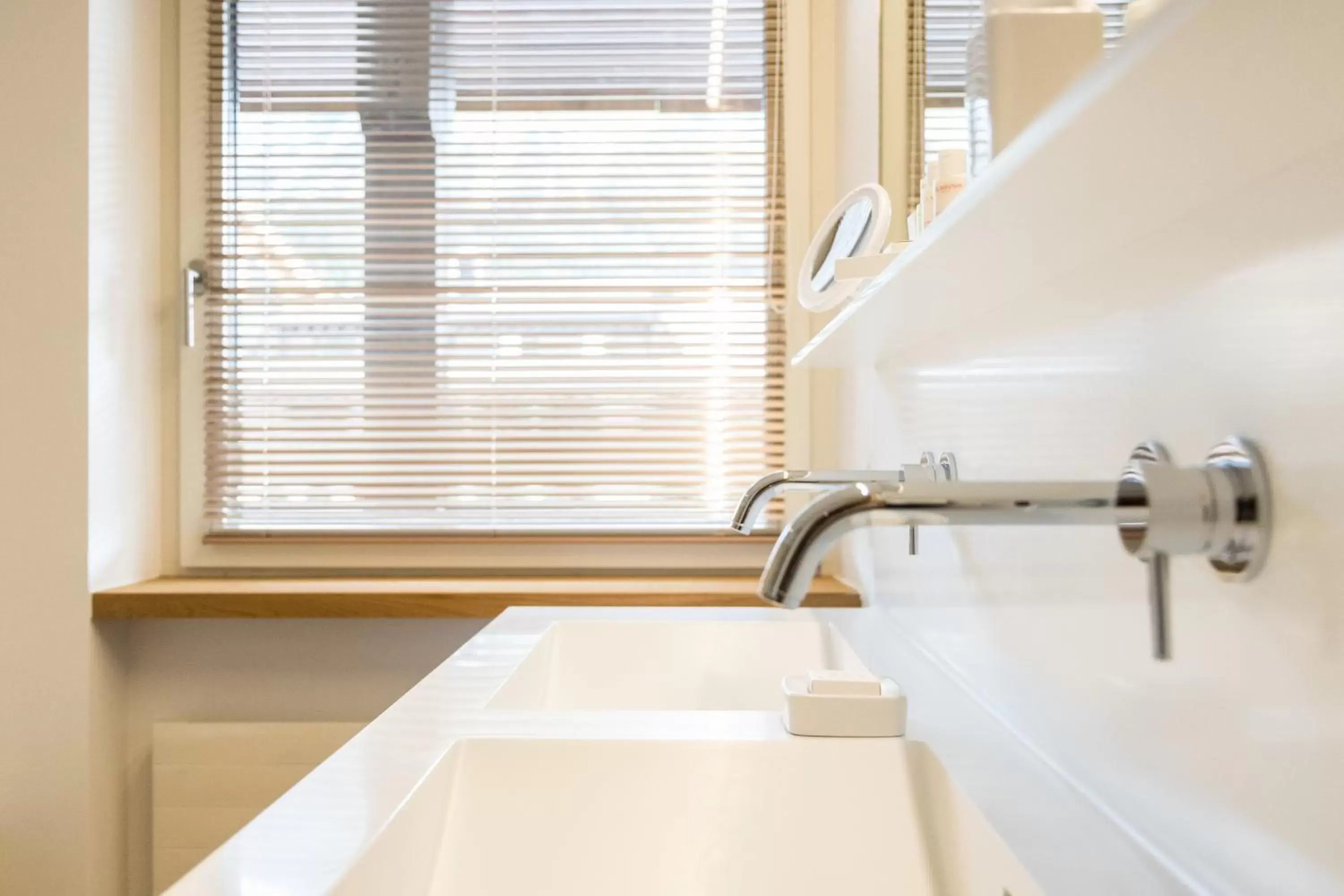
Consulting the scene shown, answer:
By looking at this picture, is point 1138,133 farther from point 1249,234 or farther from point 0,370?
point 0,370

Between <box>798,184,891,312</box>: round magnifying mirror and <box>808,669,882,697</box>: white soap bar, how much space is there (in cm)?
44

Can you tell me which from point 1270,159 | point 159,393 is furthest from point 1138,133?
point 159,393

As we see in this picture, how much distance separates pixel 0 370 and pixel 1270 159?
198cm

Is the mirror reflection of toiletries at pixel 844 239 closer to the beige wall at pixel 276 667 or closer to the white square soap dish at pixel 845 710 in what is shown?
the white square soap dish at pixel 845 710

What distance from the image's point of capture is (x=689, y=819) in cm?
77

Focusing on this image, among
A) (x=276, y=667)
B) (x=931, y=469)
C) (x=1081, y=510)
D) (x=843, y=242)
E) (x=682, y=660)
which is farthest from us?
(x=276, y=667)

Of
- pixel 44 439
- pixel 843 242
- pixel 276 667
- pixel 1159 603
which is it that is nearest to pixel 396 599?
pixel 276 667

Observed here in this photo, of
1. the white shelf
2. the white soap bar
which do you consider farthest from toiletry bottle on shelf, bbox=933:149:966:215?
the white soap bar

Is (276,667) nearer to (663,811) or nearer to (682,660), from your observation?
(682,660)

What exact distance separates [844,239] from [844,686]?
1.94 feet

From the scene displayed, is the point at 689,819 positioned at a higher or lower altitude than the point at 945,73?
lower

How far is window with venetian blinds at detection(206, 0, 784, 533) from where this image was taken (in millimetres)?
2127

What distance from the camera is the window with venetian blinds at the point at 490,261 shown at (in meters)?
2.13

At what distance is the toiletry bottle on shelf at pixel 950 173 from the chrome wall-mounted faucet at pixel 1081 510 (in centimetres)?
48
